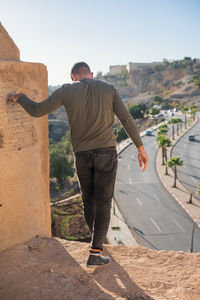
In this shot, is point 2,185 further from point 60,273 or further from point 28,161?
point 60,273

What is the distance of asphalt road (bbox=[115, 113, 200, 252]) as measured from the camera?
23078mm

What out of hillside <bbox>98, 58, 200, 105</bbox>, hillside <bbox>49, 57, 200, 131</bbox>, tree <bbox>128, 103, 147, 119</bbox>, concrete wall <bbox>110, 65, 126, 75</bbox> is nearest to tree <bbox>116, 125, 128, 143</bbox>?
tree <bbox>128, 103, 147, 119</bbox>

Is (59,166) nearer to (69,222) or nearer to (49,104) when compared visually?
(69,222)

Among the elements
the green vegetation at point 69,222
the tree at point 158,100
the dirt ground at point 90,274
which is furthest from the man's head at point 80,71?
the tree at point 158,100

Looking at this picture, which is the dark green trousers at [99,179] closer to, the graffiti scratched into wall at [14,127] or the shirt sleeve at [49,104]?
the shirt sleeve at [49,104]

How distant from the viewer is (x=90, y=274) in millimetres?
3033

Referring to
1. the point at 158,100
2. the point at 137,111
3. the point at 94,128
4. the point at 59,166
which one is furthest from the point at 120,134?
the point at 94,128

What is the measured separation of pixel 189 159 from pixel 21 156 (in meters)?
42.4

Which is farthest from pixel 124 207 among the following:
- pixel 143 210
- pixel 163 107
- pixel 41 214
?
pixel 163 107

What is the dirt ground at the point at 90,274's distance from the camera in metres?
2.57

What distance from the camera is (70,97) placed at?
109 inches

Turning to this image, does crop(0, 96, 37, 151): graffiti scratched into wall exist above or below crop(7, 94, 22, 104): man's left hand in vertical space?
below

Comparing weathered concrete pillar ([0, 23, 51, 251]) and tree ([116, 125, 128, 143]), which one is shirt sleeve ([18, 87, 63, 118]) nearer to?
weathered concrete pillar ([0, 23, 51, 251])

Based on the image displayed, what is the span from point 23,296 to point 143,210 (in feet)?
89.5
